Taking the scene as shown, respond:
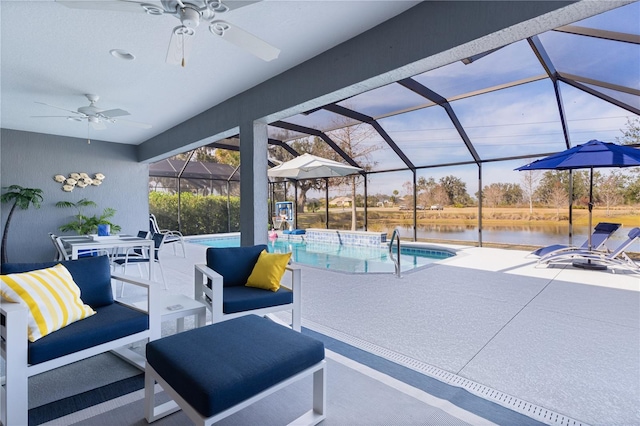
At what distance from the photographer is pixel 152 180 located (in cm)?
1139

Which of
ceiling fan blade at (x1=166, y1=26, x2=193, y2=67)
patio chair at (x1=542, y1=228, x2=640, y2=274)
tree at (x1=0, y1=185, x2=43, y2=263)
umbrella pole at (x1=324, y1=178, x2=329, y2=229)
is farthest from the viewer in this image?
umbrella pole at (x1=324, y1=178, x2=329, y2=229)

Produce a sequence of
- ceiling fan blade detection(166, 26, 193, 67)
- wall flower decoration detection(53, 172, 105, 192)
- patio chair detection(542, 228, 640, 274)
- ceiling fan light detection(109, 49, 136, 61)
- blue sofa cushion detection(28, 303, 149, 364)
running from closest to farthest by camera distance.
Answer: blue sofa cushion detection(28, 303, 149, 364) < ceiling fan blade detection(166, 26, 193, 67) < ceiling fan light detection(109, 49, 136, 61) < patio chair detection(542, 228, 640, 274) < wall flower decoration detection(53, 172, 105, 192)

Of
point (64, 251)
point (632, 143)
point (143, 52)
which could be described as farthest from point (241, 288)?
point (632, 143)

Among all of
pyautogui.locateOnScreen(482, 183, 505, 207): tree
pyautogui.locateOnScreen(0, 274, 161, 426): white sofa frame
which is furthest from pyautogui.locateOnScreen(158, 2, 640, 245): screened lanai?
pyautogui.locateOnScreen(0, 274, 161, 426): white sofa frame

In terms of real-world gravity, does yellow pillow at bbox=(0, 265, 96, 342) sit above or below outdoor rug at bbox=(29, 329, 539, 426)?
above

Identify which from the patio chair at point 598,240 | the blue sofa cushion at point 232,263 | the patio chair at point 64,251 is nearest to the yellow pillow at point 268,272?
the blue sofa cushion at point 232,263

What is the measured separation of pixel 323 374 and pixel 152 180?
11.4m

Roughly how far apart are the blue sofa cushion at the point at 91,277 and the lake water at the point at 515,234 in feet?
27.6

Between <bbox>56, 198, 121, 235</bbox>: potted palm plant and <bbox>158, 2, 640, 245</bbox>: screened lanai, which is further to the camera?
<bbox>56, 198, 121, 235</bbox>: potted palm plant

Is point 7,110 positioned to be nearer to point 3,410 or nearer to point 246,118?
point 246,118

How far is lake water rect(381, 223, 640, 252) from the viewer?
724cm

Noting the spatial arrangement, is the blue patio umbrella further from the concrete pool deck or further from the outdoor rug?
the outdoor rug

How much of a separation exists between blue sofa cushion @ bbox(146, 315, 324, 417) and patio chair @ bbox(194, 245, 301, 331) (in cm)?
65

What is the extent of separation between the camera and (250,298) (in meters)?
2.70
